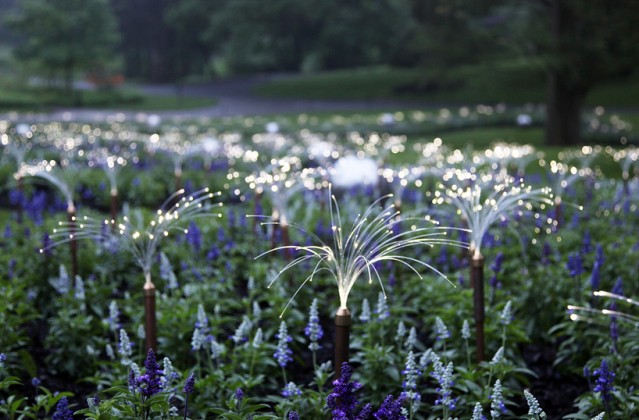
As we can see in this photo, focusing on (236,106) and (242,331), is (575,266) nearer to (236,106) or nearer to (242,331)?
(242,331)

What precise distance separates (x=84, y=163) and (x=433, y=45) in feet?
46.1

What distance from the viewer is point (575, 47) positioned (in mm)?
19281

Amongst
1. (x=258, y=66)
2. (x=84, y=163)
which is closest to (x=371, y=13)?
(x=258, y=66)

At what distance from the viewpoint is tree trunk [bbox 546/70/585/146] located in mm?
21562

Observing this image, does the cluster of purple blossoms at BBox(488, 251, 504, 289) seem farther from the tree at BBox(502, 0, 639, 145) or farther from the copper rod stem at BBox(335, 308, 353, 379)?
the tree at BBox(502, 0, 639, 145)

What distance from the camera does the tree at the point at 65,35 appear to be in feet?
143

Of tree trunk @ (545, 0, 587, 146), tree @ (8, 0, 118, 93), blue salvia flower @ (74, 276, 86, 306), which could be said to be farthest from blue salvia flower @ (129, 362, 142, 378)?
tree @ (8, 0, 118, 93)

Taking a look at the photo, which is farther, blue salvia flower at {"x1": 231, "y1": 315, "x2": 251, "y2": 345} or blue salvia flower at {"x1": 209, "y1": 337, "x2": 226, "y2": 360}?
blue salvia flower at {"x1": 209, "y1": 337, "x2": 226, "y2": 360}

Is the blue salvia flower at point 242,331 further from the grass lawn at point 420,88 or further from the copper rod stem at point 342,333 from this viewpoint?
the grass lawn at point 420,88

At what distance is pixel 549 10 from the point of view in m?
21.6

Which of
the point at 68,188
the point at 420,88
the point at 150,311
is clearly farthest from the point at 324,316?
the point at 420,88

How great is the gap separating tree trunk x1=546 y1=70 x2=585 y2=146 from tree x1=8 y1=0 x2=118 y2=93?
3025 centimetres

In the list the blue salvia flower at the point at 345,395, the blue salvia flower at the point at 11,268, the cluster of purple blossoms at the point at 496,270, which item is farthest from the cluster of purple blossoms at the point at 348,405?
the blue salvia flower at the point at 11,268

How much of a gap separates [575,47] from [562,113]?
284 cm
